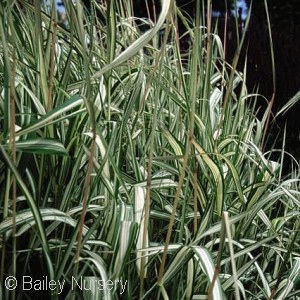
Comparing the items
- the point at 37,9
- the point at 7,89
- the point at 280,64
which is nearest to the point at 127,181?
the point at 7,89

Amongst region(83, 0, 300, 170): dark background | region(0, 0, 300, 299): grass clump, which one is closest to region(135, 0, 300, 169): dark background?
region(83, 0, 300, 170): dark background

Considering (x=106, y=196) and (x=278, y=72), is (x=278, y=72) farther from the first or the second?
(x=106, y=196)

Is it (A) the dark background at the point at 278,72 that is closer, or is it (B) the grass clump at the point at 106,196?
(B) the grass clump at the point at 106,196

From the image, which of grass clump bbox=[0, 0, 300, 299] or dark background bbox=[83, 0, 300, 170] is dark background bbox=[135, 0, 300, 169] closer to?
dark background bbox=[83, 0, 300, 170]

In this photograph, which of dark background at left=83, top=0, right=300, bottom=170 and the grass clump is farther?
dark background at left=83, top=0, right=300, bottom=170

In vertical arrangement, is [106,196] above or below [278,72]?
above

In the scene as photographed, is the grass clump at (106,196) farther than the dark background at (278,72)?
No

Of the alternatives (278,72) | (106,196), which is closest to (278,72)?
(278,72)

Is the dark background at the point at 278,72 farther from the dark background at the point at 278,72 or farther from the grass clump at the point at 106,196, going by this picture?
the grass clump at the point at 106,196

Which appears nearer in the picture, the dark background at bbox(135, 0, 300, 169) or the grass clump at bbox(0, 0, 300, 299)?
the grass clump at bbox(0, 0, 300, 299)

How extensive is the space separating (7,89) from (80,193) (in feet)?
0.99

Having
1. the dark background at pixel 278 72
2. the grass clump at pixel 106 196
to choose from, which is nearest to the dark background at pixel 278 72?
the dark background at pixel 278 72

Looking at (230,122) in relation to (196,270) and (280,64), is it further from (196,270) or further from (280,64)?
(280,64)

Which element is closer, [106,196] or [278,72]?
[106,196]
